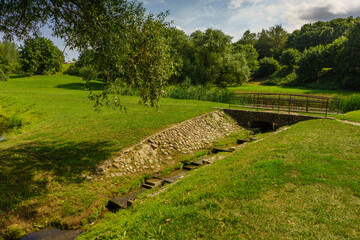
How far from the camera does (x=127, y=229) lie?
5.81 m

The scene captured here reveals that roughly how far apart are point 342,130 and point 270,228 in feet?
39.5

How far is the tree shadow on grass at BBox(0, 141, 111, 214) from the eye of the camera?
8.28 meters

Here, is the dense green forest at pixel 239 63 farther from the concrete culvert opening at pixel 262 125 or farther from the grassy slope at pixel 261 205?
the grassy slope at pixel 261 205

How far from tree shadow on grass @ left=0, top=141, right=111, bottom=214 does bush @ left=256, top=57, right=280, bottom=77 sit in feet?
248

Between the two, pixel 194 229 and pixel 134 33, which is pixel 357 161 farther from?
pixel 134 33

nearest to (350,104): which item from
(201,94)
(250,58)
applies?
(201,94)

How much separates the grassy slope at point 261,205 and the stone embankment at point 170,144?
3.45m

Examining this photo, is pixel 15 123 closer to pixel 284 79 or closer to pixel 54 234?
pixel 54 234

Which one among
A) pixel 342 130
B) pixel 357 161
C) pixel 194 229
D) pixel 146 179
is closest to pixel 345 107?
pixel 342 130

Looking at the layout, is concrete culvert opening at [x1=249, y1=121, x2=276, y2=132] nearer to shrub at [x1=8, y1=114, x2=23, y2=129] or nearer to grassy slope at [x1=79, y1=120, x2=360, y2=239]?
grassy slope at [x1=79, y1=120, x2=360, y2=239]

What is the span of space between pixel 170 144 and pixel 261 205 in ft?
30.9

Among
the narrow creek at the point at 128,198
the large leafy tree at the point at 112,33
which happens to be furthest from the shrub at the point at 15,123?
the narrow creek at the point at 128,198

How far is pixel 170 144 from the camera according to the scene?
574 inches

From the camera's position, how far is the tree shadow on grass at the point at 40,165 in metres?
8.28
